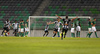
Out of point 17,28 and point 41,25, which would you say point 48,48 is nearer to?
point 41,25

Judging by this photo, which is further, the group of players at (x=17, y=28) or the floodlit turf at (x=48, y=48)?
the group of players at (x=17, y=28)

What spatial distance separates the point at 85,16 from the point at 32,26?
5.59 metres

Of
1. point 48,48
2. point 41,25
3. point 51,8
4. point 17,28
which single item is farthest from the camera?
point 51,8

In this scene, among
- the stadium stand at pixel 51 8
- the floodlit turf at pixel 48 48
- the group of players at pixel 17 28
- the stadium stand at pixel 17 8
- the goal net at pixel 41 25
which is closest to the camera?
the floodlit turf at pixel 48 48

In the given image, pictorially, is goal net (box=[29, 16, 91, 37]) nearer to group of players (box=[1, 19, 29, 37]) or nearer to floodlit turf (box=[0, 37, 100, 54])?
group of players (box=[1, 19, 29, 37])

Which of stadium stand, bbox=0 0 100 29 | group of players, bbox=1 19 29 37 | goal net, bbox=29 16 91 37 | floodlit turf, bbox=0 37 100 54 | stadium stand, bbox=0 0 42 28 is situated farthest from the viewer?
stadium stand, bbox=0 0 42 28

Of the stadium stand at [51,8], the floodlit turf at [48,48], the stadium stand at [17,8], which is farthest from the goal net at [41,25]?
the floodlit turf at [48,48]

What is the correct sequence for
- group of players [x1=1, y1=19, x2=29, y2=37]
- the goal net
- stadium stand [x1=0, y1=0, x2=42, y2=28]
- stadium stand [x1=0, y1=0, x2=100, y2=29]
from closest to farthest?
group of players [x1=1, y1=19, x2=29, y2=37]
the goal net
stadium stand [x1=0, y1=0, x2=100, y2=29]
stadium stand [x1=0, y1=0, x2=42, y2=28]

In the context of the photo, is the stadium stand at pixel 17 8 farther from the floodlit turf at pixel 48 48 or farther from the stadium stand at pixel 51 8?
the floodlit turf at pixel 48 48

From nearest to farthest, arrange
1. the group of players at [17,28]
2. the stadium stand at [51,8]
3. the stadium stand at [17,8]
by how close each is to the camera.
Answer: the group of players at [17,28], the stadium stand at [51,8], the stadium stand at [17,8]

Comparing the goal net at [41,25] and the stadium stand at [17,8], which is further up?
the stadium stand at [17,8]

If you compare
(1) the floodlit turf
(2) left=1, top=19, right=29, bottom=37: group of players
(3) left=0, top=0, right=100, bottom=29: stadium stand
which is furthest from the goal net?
(1) the floodlit turf

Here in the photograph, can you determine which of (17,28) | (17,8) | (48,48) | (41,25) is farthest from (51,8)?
(48,48)

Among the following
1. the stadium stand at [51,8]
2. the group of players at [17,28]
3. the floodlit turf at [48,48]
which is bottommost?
the group of players at [17,28]
